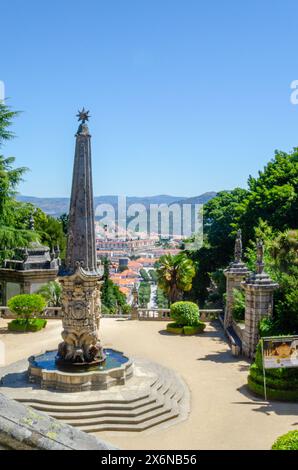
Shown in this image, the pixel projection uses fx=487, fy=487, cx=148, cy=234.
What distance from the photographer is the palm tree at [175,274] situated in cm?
3319

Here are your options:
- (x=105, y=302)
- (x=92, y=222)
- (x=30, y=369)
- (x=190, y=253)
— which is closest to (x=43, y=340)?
(x=30, y=369)

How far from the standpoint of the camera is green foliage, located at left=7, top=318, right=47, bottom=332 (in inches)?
1101

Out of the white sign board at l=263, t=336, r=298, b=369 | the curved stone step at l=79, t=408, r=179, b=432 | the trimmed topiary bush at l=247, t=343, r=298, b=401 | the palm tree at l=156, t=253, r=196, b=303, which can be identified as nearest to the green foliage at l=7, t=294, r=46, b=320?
the palm tree at l=156, t=253, r=196, b=303

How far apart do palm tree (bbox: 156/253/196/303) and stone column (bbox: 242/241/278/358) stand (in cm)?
1147

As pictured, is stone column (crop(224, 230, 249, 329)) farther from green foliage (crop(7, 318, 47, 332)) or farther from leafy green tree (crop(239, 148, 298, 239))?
green foliage (crop(7, 318, 47, 332))

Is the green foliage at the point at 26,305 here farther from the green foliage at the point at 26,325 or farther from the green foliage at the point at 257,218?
the green foliage at the point at 257,218

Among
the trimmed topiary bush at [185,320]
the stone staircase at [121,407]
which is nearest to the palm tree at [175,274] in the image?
the trimmed topiary bush at [185,320]

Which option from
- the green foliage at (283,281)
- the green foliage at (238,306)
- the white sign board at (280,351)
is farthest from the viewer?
the green foliage at (238,306)

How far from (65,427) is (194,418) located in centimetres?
1229

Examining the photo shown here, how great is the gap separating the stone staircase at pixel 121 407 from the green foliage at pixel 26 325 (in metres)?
12.3

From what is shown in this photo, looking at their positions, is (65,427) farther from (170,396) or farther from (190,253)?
(190,253)

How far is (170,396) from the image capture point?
1647 centimetres

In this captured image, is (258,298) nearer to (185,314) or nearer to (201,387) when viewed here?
(201,387)

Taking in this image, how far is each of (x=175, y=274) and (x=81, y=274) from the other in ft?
55.3
